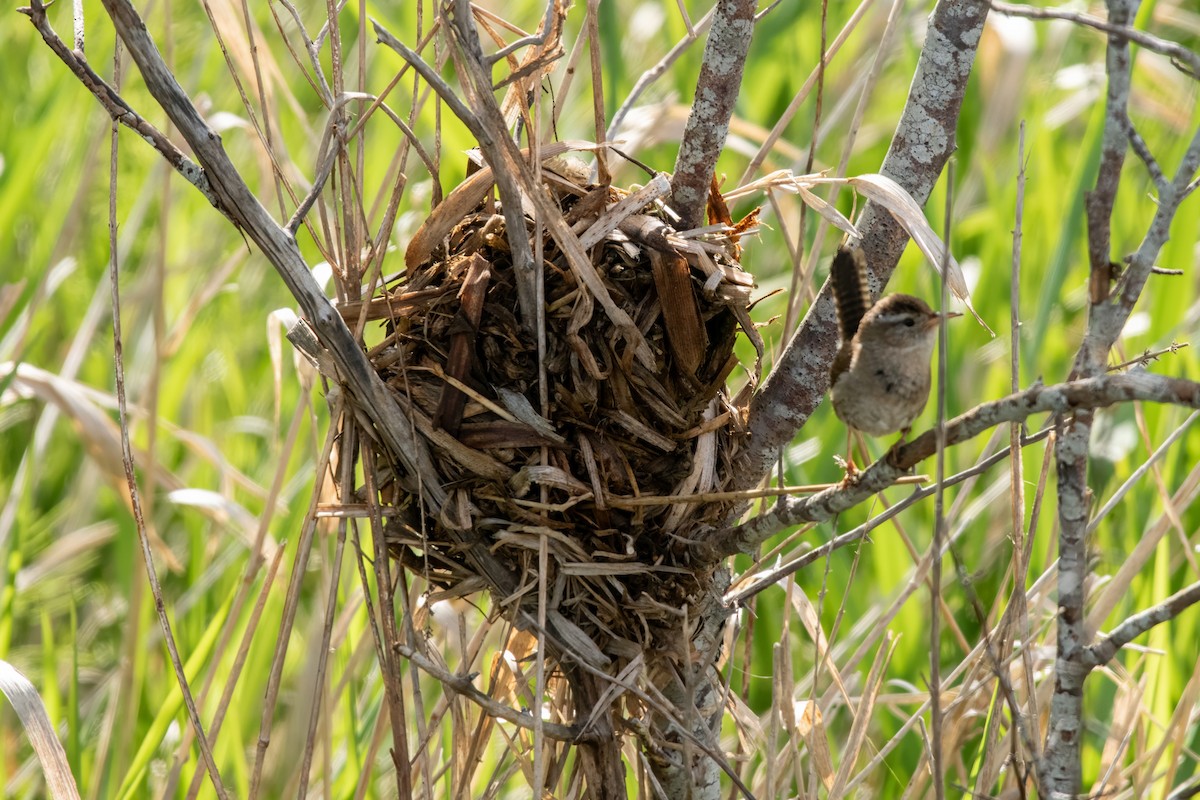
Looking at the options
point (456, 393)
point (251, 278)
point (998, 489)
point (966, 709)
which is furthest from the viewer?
point (251, 278)

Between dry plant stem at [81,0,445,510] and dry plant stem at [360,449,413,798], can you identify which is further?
dry plant stem at [360,449,413,798]

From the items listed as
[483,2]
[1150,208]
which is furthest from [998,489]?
[483,2]

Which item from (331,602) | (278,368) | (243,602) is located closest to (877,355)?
(331,602)

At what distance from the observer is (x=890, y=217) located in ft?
5.59

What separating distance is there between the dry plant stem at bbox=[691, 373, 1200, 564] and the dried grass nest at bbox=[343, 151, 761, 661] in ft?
0.41

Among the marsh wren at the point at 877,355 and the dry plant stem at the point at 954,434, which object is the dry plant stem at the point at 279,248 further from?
the marsh wren at the point at 877,355

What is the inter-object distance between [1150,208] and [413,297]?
117 inches

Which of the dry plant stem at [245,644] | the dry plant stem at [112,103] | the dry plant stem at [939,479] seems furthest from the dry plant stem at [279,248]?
the dry plant stem at [939,479]

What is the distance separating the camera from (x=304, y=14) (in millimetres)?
4598

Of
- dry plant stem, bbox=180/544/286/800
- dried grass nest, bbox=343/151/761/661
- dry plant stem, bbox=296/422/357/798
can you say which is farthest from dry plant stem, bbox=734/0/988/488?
dry plant stem, bbox=180/544/286/800

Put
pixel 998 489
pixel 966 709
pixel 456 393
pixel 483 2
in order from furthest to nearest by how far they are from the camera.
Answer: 1. pixel 483 2
2. pixel 998 489
3. pixel 966 709
4. pixel 456 393

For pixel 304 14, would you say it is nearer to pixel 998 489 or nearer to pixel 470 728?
pixel 998 489

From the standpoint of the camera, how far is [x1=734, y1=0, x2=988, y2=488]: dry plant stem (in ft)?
5.21

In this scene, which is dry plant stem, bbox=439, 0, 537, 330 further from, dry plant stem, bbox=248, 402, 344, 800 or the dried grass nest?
dry plant stem, bbox=248, 402, 344, 800
